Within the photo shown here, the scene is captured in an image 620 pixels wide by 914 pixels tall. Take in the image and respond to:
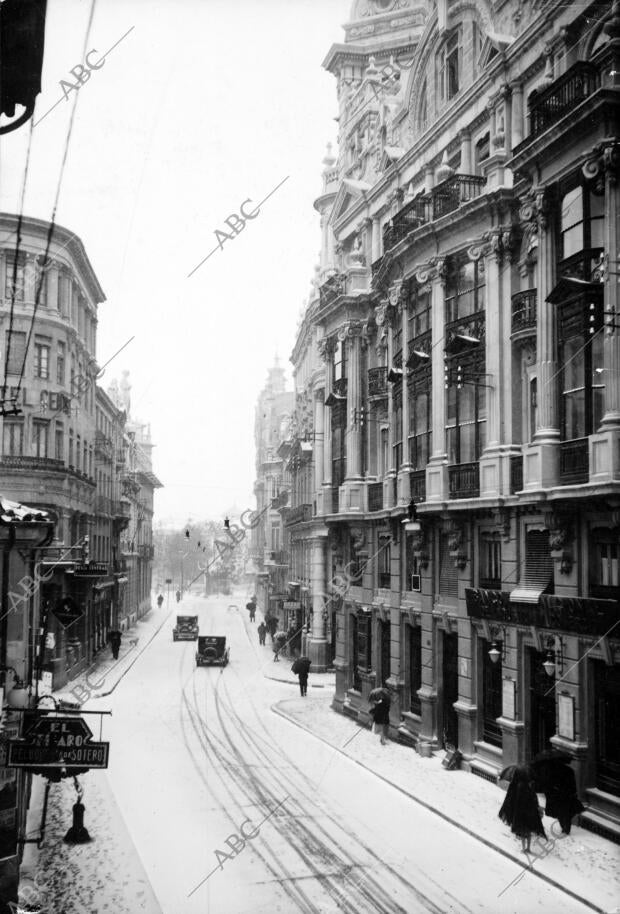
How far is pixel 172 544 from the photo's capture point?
5433 inches

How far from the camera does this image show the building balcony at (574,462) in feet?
58.9

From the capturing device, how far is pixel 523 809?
1617cm

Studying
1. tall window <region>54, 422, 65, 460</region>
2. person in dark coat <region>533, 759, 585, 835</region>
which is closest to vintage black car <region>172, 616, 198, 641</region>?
tall window <region>54, 422, 65, 460</region>

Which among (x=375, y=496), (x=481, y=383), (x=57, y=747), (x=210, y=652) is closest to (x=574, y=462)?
(x=481, y=383)

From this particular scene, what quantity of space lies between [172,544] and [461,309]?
11782 cm

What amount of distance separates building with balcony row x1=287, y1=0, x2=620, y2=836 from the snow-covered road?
3.34 meters

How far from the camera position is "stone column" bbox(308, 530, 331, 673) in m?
42.9

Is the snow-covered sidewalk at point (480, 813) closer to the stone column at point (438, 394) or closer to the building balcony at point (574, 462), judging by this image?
the building balcony at point (574, 462)

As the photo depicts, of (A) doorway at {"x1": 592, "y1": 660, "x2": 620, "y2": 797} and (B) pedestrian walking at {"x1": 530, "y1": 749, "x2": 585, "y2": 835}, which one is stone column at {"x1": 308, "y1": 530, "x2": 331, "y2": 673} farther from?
(B) pedestrian walking at {"x1": 530, "y1": 749, "x2": 585, "y2": 835}

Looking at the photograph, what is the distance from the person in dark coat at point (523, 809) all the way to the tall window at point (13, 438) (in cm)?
2695

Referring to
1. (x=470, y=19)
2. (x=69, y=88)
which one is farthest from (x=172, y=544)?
(x=69, y=88)

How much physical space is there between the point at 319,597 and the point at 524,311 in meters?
24.8

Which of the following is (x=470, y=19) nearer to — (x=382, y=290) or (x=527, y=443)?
(x=382, y=290)

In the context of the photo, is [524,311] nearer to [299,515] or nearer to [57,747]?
[57,747]
